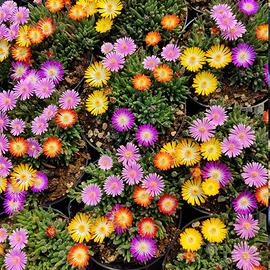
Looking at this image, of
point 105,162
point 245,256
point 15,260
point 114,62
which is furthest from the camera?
point 114,62

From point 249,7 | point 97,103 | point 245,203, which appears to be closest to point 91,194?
point 97,103

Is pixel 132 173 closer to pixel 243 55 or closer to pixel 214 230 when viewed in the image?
pixel 214 230

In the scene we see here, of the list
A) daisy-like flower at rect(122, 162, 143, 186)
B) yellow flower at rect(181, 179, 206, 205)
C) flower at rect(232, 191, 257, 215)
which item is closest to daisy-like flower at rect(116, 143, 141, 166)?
daisy-like flower at rect(122, 162, 143, 186)

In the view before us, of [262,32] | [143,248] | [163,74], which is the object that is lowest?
[143,248]

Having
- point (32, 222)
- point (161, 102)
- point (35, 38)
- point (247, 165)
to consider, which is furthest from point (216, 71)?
point (32, 222)

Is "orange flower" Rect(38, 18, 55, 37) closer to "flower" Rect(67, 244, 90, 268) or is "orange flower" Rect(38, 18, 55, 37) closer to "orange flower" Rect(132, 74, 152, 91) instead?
"orange flower" Rect(132, 74, 152, 91)
